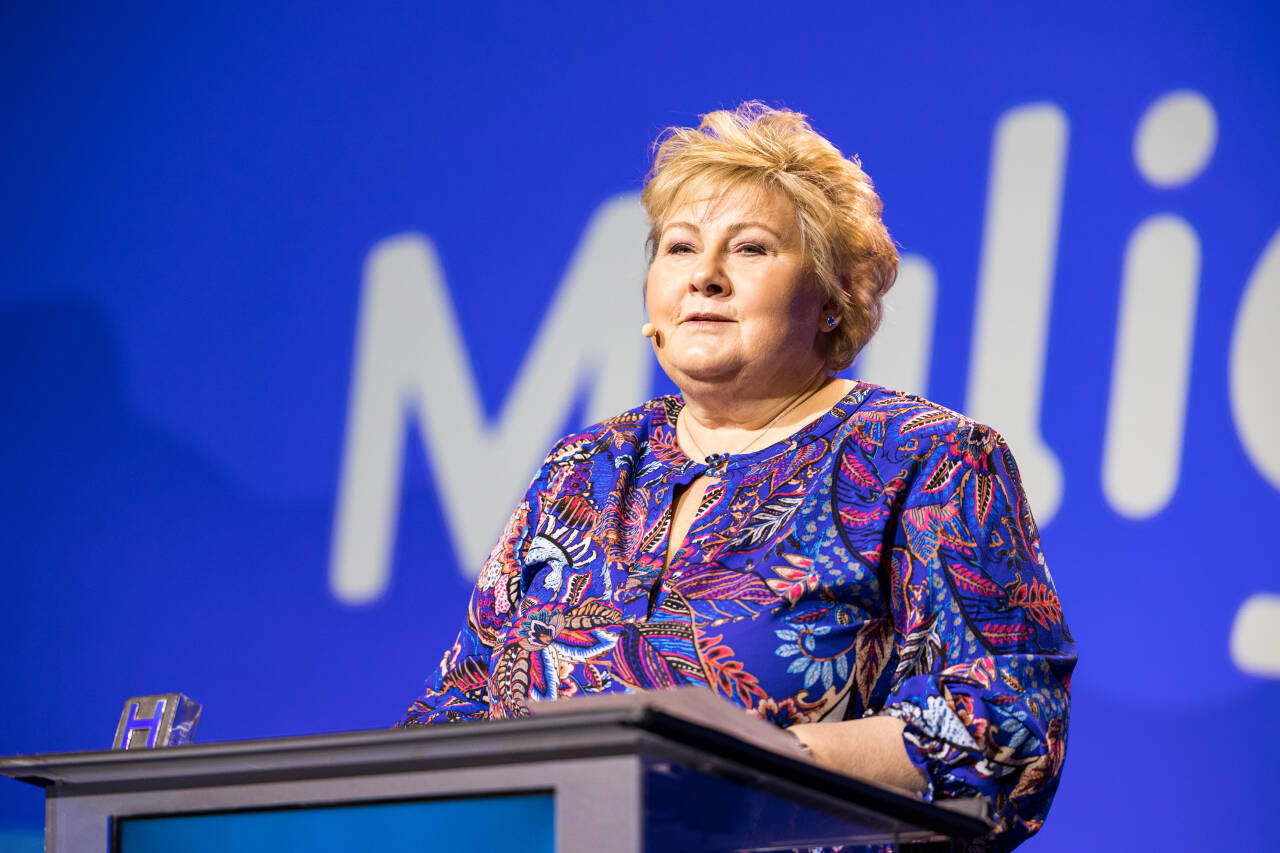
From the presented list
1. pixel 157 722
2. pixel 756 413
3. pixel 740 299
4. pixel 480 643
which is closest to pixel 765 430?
pixel 756 413

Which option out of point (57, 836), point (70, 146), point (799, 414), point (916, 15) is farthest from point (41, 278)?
point (57, 836)

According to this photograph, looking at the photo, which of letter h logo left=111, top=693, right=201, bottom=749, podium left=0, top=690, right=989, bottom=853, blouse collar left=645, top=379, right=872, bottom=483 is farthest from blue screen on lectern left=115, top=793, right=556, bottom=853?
blouse collar left=645, top=379, right=872, bottom=483

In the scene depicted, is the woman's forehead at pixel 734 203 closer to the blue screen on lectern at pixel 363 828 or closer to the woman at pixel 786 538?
the woman at pixel 786 538

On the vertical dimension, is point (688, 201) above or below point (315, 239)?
below

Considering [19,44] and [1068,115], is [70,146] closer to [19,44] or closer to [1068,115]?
[19,44]

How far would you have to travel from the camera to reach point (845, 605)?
146 cm

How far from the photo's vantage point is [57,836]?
1.10 meters

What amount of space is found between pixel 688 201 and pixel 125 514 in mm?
1809

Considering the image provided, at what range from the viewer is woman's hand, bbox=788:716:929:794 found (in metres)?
1.26

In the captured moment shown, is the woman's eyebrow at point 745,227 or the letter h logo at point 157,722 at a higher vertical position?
the woman's eyebrow at point 745,227

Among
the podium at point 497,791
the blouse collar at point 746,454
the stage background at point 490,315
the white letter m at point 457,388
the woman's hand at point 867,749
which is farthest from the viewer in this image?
the white letter m at point 457,388

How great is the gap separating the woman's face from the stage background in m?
0.77

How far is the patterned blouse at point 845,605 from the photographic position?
1330 millimetres

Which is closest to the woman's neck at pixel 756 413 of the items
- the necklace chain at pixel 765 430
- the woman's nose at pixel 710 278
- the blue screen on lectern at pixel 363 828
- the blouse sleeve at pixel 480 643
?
the necklace chain at pixel 765 430
